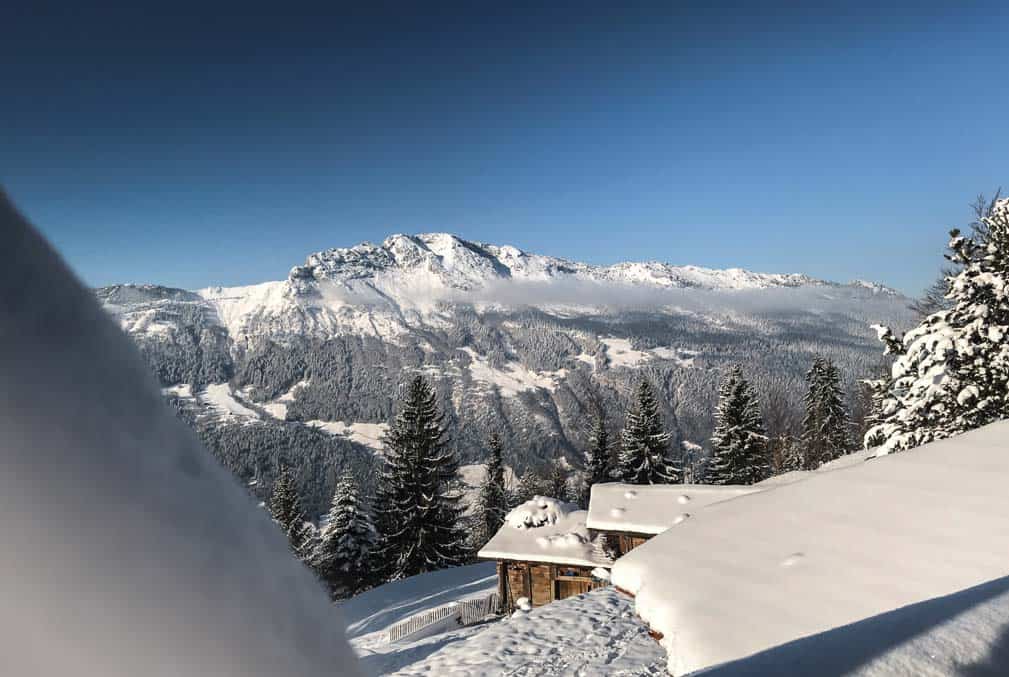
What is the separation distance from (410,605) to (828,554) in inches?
740

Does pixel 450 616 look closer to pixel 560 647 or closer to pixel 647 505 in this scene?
pixel 647 505

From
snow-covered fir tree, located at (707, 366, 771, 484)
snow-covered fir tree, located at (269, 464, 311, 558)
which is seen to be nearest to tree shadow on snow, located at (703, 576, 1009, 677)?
snow-covered fir tree, located at (707, 366, 771, 484)

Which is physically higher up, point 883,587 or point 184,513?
point 184,513

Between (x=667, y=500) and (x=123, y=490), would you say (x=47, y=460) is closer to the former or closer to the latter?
(x=123, y=490)

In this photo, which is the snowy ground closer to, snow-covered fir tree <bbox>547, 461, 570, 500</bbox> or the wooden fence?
the wooden fence

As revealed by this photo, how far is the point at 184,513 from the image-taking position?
56 centimetres

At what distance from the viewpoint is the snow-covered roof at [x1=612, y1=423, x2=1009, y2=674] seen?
125 inches

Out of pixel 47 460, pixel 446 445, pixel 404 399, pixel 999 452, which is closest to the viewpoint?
pixel 47 460

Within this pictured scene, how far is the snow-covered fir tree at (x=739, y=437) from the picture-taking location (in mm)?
30000

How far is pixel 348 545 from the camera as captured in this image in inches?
1120

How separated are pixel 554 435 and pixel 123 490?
17679 cm

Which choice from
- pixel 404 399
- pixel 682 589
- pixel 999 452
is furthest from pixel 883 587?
pixel 404 399

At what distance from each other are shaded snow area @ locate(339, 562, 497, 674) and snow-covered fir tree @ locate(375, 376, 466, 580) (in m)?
2.50

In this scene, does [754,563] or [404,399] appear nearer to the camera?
[754,563]
